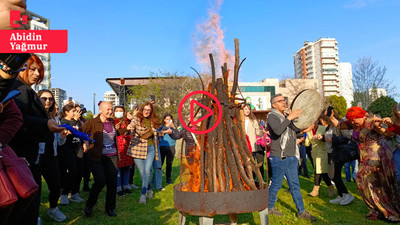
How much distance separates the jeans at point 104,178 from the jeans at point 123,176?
2.30 m

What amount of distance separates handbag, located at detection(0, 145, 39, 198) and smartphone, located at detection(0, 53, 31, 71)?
55cm

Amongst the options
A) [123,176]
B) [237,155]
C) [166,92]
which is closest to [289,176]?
[237,155]

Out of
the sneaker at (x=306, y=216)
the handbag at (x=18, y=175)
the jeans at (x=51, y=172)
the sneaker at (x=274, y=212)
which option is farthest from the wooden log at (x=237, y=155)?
the jeans at (x=51, y=172)

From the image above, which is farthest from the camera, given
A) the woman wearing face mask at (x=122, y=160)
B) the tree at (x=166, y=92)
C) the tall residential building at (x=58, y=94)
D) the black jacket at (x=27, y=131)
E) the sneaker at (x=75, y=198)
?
the tall residential building at (x=58, y=94)

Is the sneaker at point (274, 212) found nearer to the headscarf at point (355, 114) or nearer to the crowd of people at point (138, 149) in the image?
the crowd of people at point (138, 149)

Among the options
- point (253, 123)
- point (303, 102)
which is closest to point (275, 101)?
point (303, 102)

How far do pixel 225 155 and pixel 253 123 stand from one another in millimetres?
5200

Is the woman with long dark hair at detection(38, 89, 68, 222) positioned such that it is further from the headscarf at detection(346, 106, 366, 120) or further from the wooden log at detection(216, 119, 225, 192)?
the headscarf at detection(346, 106, 366, 120)

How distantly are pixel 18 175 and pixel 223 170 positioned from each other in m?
2.55

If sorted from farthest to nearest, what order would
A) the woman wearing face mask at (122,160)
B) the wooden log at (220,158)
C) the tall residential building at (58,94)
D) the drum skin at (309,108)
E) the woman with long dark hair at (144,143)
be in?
the tall residential building at (58,94), the woman wearing face mask at (122,160), the woman with long dark hair at (144,143), the drum skin at (309,108), the wooden log at (220,158)

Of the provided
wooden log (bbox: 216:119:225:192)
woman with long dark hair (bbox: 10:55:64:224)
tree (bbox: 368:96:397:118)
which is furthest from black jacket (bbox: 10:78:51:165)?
tree (bbox: 368:96:397:118)

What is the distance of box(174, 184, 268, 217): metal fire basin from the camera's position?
3510 millimetres

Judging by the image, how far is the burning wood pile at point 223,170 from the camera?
354 centimetres

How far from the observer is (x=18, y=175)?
1.85 metres
